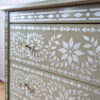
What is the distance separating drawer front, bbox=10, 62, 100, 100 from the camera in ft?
2.34

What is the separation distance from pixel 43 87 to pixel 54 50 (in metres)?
0.20

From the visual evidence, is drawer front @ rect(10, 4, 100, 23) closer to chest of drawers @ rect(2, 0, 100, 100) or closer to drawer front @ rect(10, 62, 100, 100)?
chest of drawers @ rect(2, 0, 100, 100)

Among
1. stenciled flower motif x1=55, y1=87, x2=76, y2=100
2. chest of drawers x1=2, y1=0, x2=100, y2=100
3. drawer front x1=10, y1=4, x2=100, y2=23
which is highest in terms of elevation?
drawer front x1=10, y1=4, x2=100, y2=23

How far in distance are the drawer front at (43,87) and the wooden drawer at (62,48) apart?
0.10 feet

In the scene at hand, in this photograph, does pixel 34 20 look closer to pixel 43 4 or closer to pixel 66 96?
pixel 43 4

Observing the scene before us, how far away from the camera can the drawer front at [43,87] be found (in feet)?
2.34

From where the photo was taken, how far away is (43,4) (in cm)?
77

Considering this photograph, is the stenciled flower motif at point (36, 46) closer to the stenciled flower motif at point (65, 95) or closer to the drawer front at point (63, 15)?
the drawer front at point (63, 15)

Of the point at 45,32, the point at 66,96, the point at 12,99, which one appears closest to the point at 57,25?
the point at 45,32

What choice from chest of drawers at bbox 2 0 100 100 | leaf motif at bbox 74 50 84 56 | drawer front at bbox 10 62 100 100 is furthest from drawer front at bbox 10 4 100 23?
drawer front at bbox 10 62 100 100

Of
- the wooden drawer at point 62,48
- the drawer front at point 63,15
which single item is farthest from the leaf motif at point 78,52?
the drawer front at point 63,15

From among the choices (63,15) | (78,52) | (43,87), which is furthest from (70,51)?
(43,87)

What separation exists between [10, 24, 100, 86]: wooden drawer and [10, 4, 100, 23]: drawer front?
0.07 feet

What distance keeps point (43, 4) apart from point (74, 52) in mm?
235
